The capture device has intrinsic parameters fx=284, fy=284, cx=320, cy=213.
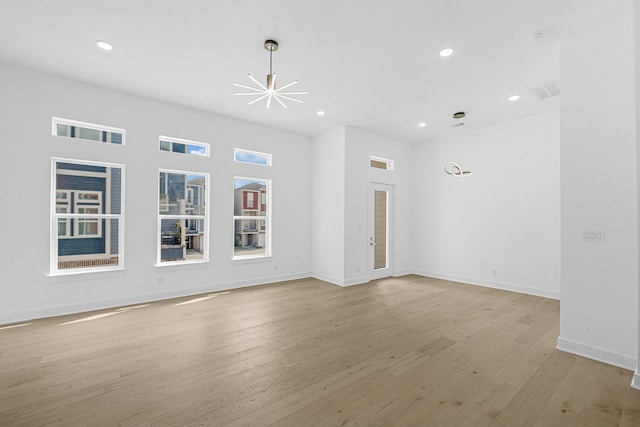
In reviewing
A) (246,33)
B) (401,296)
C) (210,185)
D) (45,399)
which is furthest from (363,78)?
(45,399)

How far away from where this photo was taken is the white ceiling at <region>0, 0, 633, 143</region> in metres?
2.70

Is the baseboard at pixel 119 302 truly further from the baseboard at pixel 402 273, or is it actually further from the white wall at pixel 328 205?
the baseboard at pixel 402 273

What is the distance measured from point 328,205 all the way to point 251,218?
1703 mm

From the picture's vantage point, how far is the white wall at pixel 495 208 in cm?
517

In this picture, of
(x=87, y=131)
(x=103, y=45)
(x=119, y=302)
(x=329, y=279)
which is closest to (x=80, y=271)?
(x=119, y=302)

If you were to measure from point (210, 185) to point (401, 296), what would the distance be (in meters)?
4.11

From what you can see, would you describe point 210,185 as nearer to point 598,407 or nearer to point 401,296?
point 401,296

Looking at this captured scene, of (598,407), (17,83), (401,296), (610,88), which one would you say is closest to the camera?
(598,407)

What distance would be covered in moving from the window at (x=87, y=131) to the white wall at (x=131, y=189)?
0.10 m

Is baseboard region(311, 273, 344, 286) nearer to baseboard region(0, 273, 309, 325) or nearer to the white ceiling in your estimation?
baseboard region(0, 273, 309, 325)

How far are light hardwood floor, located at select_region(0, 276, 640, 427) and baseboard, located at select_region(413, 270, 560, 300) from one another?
3.21 ft

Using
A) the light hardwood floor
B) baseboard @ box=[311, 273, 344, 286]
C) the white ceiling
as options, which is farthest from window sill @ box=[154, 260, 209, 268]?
the white ceiling

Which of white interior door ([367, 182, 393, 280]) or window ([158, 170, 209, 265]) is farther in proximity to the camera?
white interior door ([367, 182, 393, 280])

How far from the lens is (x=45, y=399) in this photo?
2.19 metres
